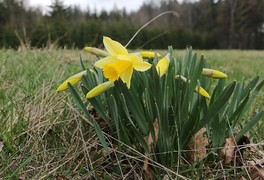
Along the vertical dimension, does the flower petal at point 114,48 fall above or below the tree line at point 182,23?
above

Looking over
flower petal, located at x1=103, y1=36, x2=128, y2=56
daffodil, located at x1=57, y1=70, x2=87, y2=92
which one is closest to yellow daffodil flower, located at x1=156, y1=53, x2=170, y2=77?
flower petal, located at x1=103, y1=36, x2=128, y2=56

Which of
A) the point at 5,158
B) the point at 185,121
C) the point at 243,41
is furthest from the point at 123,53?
the point at 243,41

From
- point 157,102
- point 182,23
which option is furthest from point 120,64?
point 182,23

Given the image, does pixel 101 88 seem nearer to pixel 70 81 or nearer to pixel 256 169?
pixel 70 81

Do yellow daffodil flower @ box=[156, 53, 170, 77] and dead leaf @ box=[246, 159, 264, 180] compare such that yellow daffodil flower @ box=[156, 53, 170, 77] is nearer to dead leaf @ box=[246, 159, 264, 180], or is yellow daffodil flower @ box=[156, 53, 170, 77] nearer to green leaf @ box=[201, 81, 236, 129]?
green leaf @ box=[201, 81, 236, 129]

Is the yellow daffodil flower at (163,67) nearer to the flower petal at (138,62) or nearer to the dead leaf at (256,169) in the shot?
the flower petal at (138,62)

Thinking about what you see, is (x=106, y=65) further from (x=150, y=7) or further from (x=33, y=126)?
(x=150, y=7)

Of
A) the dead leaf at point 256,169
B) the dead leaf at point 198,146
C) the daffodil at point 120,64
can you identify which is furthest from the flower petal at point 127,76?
the dead leaf at point 256,169
